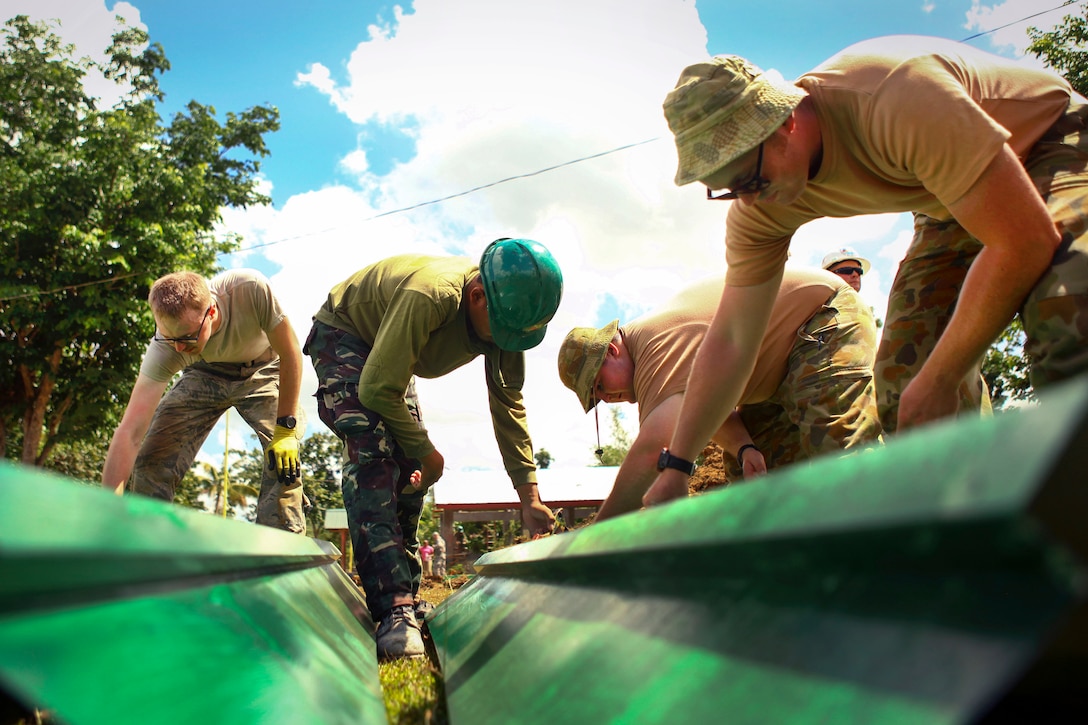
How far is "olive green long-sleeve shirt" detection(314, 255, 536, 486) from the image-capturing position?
3.49m

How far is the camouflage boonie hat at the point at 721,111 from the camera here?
2.13 metres

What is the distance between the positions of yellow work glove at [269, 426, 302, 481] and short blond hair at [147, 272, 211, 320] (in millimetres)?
1007

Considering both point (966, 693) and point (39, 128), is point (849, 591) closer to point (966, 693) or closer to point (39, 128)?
point (966, 693)

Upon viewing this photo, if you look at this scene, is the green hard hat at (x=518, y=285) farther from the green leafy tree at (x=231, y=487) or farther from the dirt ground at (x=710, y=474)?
the green leafy tree at (x=231, y=487)

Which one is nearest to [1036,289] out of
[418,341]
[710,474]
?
[418,341]

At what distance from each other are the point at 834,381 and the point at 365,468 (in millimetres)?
2158

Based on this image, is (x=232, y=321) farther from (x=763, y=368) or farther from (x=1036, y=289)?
(x=1036, y=289)

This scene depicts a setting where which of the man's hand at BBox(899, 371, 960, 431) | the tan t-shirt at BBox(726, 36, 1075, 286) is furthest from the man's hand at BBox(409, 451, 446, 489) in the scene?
the man's hand at BBox(899, 371, 960, 431)

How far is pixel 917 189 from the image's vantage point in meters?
2.34

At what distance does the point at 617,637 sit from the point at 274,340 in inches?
168

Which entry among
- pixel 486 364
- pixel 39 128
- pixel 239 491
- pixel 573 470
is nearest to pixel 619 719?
pixel 486 364

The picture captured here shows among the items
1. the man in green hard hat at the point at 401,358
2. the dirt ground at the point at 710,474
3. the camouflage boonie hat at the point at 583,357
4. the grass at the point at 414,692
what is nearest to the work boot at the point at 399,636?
the man in green hard hat at the point at 401,358

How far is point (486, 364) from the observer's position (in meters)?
4.32

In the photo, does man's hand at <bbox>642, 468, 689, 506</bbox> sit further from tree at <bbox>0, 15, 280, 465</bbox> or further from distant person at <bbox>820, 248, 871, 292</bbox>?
tree at <bbox>0, 15, 280, 465</bbox>
